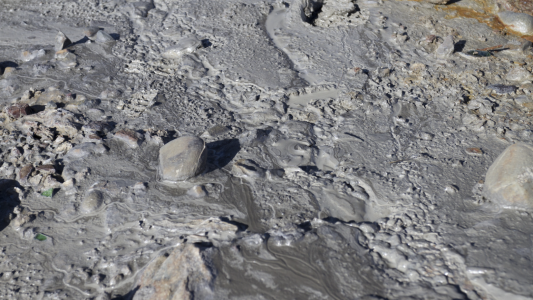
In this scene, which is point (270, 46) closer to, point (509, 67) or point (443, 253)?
point (509, 67)

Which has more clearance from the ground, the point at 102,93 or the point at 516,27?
the point at 516,27

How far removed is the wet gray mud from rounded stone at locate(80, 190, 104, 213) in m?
0.01

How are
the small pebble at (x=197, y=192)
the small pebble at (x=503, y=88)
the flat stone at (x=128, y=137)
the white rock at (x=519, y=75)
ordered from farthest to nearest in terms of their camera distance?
1. the white rock at (x=519, y=75)
2. the small pebble at (x=503, y=88)
3. the flat stone at (x=128, y=137)
4. the small pebble at (x=197, y=192)

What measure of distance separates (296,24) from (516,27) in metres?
2.44

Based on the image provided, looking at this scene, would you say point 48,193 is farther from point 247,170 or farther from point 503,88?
point 503,88

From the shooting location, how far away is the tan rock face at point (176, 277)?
81.1 inches

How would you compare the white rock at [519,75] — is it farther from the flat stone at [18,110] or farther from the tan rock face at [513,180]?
the flat stone at [18,110]

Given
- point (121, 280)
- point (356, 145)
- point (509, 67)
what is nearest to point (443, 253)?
point (356, 145)

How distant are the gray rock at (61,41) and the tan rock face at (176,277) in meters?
2.97

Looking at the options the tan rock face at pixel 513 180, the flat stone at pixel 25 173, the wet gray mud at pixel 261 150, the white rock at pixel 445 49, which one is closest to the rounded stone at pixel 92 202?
the wet gray mud at pixel 261 150

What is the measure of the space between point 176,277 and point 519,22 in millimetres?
4572

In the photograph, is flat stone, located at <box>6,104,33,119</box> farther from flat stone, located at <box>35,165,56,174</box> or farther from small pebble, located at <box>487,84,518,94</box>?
small pebble, located at <box>487,84,518,94</box>

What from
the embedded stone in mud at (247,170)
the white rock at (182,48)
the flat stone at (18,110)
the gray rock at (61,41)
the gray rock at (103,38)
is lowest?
the flat stone at (18,110)

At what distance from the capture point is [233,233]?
244 centimetres
